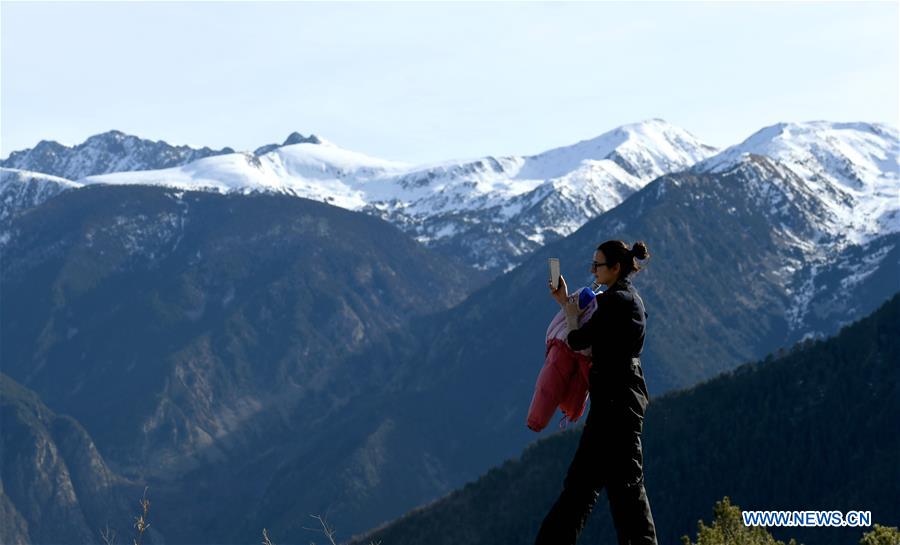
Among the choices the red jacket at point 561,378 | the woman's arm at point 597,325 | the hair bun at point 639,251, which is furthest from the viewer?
the hair bun at point 639,251

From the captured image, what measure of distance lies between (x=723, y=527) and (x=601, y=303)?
1600cm

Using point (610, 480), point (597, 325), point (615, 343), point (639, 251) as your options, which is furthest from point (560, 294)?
point (610, 480)

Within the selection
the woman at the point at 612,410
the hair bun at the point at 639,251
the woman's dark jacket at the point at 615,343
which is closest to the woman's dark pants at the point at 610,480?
the woman at the point at 612,410

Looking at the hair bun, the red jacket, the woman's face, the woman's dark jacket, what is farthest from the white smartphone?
the hair bun

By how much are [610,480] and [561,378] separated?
1.92m

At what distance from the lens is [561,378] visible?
2464 cm

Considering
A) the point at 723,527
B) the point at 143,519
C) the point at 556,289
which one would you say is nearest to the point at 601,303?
the point at 556,289

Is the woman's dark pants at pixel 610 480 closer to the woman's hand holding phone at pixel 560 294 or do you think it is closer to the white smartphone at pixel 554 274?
the woman's hand holding phone at pixel 560 294

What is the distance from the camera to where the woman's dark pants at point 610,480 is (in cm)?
2470

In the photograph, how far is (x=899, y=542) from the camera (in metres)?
29.6

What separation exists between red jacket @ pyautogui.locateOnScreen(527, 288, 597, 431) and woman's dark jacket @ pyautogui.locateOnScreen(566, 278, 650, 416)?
0.95 ft

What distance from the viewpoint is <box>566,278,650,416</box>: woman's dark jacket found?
2419 cm

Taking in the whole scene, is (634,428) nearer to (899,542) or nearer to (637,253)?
(637,253)

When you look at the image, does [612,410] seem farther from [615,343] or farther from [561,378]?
[615,343]
